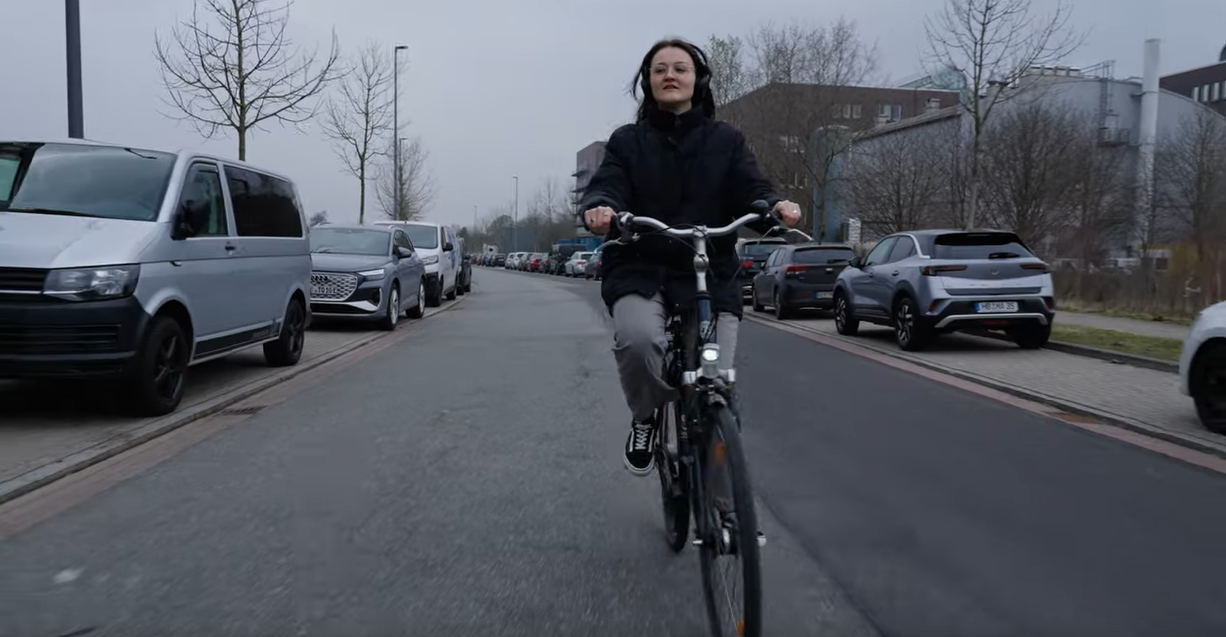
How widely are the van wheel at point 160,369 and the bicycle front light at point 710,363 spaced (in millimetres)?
5028

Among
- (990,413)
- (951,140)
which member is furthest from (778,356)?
(951,140)

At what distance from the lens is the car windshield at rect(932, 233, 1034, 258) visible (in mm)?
12109

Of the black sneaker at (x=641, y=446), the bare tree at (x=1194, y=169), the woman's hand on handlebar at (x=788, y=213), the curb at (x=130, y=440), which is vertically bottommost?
the curb at (x=130, y=440)

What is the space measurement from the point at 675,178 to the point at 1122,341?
11113 mm

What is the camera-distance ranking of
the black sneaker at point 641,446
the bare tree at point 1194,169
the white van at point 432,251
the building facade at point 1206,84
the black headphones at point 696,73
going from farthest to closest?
the building facade at point 1206,84
the bare tree at point 1194,169
the white van at point 432,251
the black sneaker at point 641,446
the black headphones at point 696,73

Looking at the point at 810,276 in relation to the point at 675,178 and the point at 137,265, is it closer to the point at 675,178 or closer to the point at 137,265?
the point at 137,265

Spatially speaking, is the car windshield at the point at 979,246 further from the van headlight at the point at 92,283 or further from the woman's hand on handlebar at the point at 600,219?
the woman's hand on handlebar at the point at 600,219

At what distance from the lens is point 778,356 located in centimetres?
1213

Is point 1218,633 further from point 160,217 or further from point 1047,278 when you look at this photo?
point 1047,278

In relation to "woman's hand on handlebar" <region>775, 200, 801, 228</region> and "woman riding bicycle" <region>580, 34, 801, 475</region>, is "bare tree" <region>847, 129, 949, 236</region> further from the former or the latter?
"woman's hand on handlebar" <region>775, 200, 801, 228</region>

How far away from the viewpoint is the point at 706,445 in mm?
3303

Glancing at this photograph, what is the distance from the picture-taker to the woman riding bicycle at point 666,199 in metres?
3.66

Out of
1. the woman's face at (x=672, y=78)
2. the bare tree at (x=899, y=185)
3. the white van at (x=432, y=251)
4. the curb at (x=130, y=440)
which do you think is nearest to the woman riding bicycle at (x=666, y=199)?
the woman's face at (x=672, y=78)

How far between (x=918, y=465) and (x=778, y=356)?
6.16 m
